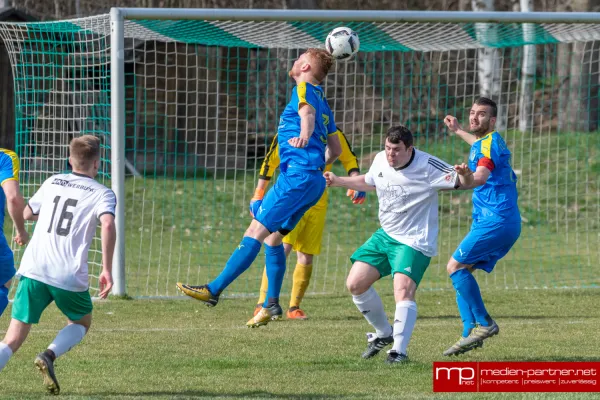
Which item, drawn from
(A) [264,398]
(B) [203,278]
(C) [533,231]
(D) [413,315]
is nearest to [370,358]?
(D) [413,315]

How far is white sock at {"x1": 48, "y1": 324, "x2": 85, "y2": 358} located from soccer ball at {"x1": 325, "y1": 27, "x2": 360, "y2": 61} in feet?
11.5

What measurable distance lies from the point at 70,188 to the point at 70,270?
46 cm

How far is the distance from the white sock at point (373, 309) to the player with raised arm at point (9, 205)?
7.47 ft

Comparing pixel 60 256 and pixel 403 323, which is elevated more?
pixel 60 256

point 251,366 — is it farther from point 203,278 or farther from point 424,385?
point 203,278

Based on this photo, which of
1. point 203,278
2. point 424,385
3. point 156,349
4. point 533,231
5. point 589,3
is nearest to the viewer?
point 424,385

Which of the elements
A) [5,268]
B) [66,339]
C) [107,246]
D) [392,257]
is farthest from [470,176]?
[5,268]

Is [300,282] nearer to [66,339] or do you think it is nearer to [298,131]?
[298,131]

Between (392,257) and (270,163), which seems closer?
(392,257)

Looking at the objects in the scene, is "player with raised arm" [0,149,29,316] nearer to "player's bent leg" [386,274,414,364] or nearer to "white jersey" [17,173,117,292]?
"white jersey" [17,173,117,292]

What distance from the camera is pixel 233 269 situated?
7.14 meters

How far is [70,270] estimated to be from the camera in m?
5.42

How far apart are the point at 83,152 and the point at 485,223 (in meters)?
3.14

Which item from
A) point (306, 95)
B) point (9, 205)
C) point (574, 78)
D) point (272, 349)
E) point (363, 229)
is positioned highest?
point (574, 78)
